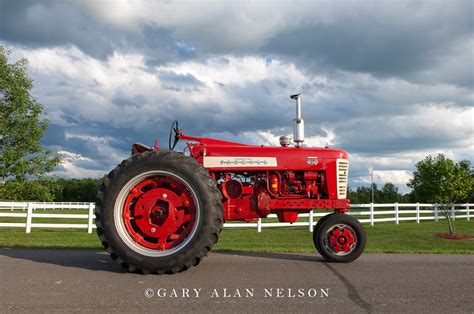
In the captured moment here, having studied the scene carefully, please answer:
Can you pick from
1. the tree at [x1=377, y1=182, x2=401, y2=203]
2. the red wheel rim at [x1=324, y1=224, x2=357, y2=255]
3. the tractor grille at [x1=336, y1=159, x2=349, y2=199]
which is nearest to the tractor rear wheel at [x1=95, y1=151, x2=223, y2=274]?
the red wheel rim at [x1=324, y1=224, x2=357, y2=255]

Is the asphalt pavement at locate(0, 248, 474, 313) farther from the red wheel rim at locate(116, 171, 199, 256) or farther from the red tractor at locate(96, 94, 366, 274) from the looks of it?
the red wheel rim at locate(116, 171, 199, 256)

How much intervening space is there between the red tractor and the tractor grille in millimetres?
16

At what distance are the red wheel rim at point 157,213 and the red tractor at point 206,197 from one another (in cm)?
1

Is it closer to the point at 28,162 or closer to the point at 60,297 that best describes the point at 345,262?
the point at 60,297

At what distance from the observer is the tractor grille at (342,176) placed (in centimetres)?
638

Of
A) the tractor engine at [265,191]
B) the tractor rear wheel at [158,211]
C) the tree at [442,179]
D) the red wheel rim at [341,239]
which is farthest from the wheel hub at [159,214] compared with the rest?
the tree at [442,179]

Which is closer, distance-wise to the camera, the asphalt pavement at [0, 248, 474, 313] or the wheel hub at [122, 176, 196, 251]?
the asphalt pavement at [0, 248, 474, 313]

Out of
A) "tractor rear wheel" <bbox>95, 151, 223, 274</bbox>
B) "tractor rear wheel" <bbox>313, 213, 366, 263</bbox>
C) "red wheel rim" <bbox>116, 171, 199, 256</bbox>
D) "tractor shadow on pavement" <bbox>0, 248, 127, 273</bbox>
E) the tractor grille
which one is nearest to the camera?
"tractor rear wheel" <bbox>95, 151, 223, 274</bbox>

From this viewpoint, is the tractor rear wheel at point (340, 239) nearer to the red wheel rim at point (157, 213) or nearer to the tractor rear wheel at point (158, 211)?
the tractor rear wheel at point (158, 211)

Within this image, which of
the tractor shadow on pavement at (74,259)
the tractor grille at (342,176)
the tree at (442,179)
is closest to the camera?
the tractor shadow on pavement at (74,259)

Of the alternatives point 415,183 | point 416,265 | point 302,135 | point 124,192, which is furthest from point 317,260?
point 415,183

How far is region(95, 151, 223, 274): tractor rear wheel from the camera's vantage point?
16.4 feet

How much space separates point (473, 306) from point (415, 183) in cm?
1646

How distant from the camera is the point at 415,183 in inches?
746
